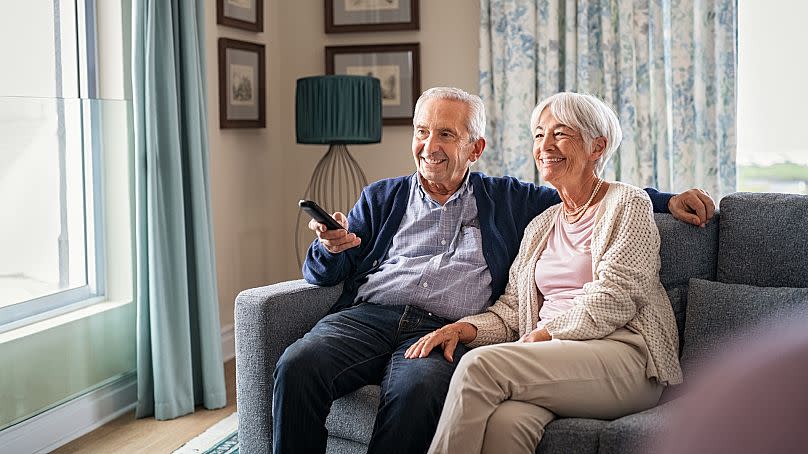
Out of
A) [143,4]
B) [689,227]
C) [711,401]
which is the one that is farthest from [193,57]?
[711,401]

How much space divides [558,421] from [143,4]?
7.02 ft

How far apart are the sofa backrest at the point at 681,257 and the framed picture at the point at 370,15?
7.64ft

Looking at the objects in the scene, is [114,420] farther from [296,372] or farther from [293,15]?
[293,15]

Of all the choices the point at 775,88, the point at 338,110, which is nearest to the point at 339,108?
the point at 338,110

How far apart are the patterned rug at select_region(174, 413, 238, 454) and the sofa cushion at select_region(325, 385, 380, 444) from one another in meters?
0.73

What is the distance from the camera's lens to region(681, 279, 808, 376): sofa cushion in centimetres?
225

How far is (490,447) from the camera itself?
2.00 metres

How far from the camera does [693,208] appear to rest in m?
2.51

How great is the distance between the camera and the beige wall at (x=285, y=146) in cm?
428

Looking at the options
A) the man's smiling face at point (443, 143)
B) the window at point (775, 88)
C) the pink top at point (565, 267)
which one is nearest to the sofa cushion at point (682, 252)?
the pink top at point (565, 267)

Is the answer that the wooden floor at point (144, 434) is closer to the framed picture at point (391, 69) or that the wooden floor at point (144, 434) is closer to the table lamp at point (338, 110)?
the table lamp at point (338, 110)

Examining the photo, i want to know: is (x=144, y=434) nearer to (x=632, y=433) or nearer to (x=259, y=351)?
(x=259, y=351)

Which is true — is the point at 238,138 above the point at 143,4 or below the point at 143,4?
below

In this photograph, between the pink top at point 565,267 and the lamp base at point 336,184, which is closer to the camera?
the pink top at point 565,267
